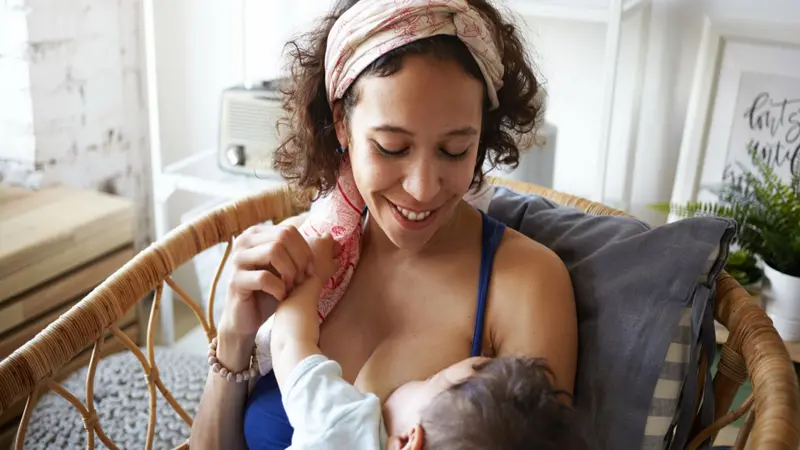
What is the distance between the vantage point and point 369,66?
1.08 metres

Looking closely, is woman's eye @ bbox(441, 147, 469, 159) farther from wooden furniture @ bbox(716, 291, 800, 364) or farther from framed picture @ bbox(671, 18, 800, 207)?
framed picture @ bbox(671, 18, 800, 207)

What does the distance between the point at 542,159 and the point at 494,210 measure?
548mm

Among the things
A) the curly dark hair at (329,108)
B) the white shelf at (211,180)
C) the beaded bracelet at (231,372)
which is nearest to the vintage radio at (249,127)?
the white shelf at (211,180)

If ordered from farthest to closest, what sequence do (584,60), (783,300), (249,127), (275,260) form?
(249,127) < (584,60) < (783,300) < (275,260)

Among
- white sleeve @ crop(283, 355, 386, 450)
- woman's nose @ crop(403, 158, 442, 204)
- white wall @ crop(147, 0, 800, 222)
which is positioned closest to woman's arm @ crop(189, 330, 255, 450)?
white sleeve @ crop(283, 355, 386, 450)

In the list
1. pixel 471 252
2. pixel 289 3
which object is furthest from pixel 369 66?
pixel 289 3

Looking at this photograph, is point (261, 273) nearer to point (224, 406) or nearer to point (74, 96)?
point (224, 406)

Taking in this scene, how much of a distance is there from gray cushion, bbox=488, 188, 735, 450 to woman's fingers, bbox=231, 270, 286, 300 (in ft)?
1.42

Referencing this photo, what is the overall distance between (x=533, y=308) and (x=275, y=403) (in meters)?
0.42

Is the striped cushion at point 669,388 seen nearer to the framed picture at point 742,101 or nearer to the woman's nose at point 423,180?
the woman's nose at point 423,180

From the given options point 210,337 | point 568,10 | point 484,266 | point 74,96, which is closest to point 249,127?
point 74,96

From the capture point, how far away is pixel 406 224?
112 cm

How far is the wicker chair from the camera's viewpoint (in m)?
1.00

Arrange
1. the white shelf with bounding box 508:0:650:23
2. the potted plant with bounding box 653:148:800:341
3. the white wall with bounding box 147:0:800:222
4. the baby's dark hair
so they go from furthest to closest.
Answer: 1. the white wall with bounding box 147:0:800:222
2. the white shelf with bounding box 508:0:650:23
3. the potted plant with bounding box 653:148:800:341
4. the baby's dark hair
